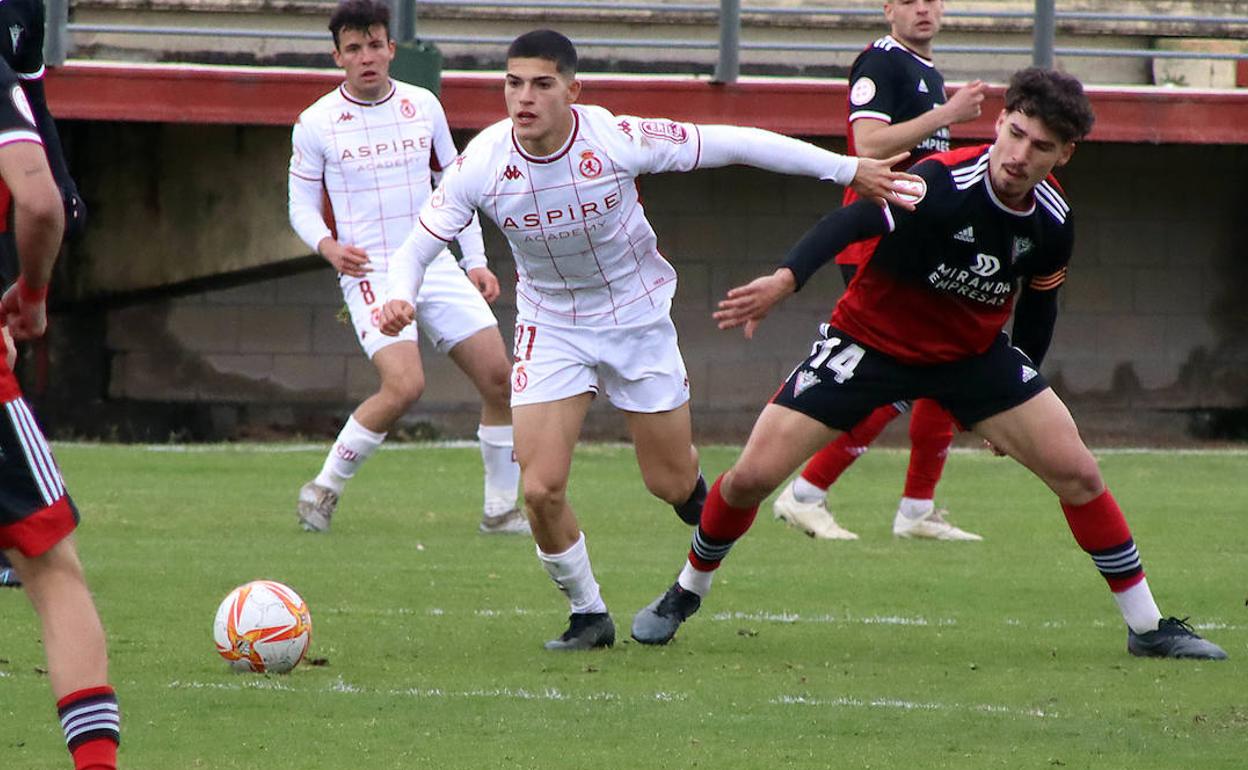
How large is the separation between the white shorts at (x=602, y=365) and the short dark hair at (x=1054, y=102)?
5.07 feet

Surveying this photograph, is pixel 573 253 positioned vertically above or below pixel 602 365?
above

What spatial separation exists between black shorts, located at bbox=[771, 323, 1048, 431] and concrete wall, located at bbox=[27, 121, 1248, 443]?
9562mm

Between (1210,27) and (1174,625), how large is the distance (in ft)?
36.9

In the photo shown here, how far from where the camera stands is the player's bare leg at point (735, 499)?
6727 mm

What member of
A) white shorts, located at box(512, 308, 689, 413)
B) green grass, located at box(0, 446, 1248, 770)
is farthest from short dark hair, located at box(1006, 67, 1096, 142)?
green grass, located at box(0, 446, 1248, 770)

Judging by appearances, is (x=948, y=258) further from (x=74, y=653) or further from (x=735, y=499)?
(x=74, y=653)

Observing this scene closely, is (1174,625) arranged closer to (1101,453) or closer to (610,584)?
(610,584)

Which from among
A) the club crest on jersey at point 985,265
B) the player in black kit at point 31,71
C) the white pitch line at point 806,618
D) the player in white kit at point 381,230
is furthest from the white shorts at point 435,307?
the club crest on jersey at point 985,265

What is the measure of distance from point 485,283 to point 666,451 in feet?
7.15

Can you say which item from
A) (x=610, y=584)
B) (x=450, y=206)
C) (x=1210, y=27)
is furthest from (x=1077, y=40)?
(x=450, y=206)

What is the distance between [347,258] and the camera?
922cm

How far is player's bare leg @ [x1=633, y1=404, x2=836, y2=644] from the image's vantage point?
673cm

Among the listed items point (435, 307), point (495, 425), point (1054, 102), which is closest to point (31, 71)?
point (435, 307)

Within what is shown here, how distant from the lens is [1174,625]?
6.74 metres
